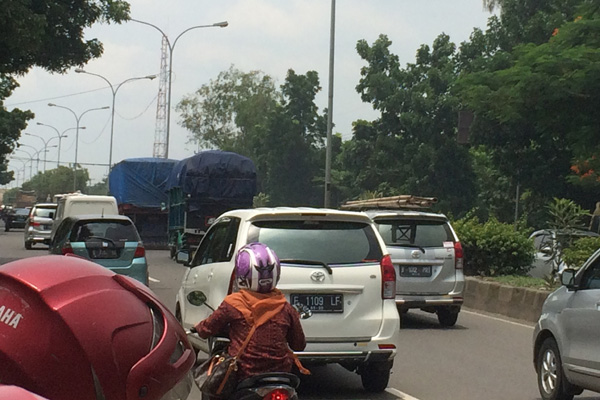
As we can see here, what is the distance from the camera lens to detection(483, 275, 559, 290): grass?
1698 cm

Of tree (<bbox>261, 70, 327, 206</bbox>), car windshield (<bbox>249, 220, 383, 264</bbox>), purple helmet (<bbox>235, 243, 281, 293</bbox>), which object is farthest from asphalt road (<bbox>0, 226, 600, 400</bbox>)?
tree (<bbox>261, 70, 327, 206</bbox>)

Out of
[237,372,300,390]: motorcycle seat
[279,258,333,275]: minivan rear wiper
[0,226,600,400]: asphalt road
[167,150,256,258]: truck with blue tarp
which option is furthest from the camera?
[167,150,256,258]: truck with blue tarp

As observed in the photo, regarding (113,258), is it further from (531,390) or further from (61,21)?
(61,21)

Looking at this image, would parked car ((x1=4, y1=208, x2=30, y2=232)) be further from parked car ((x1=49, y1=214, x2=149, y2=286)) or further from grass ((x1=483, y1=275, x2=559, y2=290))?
grass ((x1=483, y1=275, x2=559, y2=290))

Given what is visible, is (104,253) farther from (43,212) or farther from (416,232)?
(43,212)

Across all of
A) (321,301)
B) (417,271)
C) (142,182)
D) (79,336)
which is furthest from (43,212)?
(79,336)

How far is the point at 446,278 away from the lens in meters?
15.2

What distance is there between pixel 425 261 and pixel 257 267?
32.1 ft

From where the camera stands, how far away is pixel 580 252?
1702cm

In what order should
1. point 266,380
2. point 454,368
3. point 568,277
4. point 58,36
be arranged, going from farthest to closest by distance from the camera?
point 58,36 → point 454,368 → point 568,277 → point 266,380

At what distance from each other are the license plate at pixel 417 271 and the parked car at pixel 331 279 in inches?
226

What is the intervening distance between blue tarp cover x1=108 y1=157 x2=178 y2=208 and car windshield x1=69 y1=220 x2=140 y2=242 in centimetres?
2067

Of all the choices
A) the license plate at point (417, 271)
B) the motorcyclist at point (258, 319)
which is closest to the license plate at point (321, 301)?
the motorcyclist at point (258, 319)

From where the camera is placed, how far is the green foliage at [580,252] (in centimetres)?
1698
